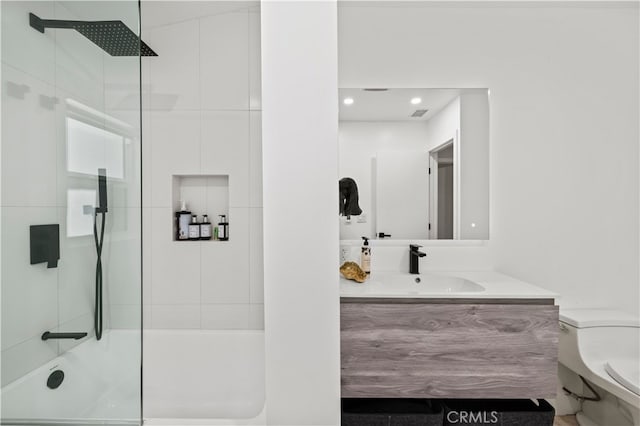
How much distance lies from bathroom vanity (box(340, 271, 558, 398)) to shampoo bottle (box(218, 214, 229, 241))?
977 mm

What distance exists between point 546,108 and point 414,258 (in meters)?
1.15

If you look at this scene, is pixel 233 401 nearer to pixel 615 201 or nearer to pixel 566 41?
pixel 615 201

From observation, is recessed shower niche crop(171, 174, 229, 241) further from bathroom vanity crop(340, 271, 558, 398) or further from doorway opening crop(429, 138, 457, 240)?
doorway opening crop(429, 138, 457, 240)

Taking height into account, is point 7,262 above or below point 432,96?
below

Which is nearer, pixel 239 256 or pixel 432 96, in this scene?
pixel 432 96

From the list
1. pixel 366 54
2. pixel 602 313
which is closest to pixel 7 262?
pixel 366 54

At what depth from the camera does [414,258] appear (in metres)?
1.97

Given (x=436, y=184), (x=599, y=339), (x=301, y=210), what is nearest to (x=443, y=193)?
(x=436, y=184)

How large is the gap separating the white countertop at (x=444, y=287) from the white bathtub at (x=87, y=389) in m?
0.85

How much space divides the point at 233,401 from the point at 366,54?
82.4 inches

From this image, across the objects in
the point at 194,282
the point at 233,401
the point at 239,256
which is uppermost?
the point at 239,256

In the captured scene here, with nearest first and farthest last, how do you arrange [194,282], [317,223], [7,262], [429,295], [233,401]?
[7,262] < [317,223] < [429,295] < [233,401] < [194,282]

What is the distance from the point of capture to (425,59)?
203cm

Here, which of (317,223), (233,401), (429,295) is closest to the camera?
(317,223)
